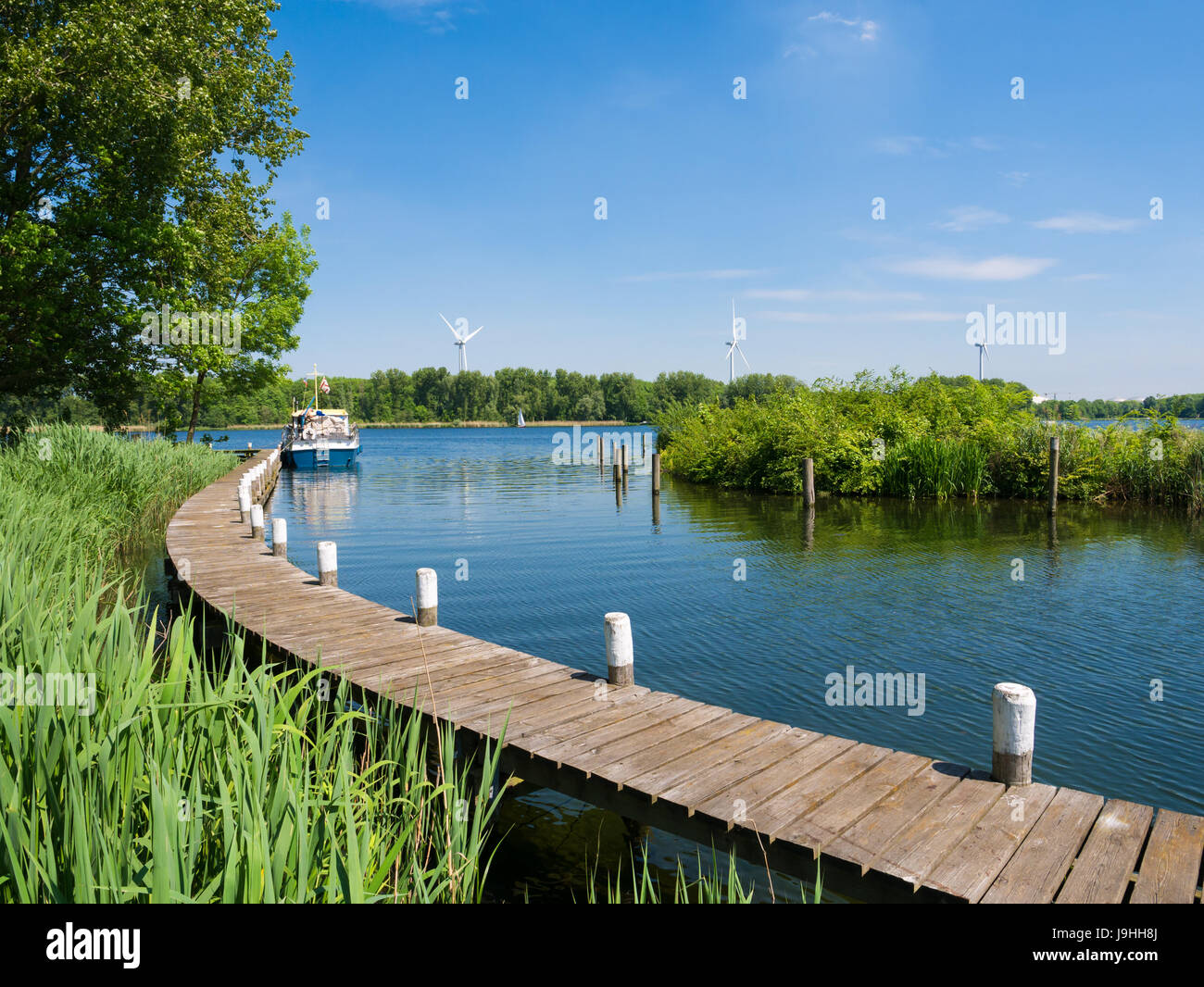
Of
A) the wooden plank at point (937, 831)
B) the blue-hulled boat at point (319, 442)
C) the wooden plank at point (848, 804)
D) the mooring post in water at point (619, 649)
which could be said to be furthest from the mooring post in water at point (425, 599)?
the blue-hulled boat at point (319, 442)

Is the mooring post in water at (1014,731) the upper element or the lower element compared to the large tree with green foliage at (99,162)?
lower

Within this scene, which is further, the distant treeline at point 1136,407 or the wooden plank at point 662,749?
the distant treeline at point 1136,407

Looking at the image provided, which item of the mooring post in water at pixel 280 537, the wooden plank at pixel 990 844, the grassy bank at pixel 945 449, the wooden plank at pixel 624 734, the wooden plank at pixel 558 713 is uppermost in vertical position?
the grassy bank at pixel 945 449

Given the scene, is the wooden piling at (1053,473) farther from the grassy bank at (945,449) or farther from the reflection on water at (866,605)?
the grassy bank at (945,449)

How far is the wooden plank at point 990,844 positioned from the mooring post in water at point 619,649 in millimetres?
2914

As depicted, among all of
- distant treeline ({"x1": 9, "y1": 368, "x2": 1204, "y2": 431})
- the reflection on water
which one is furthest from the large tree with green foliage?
distant treeline ({"x1": 9, "y1": 368, "x2": 1204, "y2": 431})

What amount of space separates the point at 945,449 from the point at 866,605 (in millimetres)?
16502

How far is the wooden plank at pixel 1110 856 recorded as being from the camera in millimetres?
3664

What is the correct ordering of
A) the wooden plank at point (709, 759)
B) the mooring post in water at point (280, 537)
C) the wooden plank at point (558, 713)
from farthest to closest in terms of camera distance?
1. the mooring post in water at point (280, 537)
2. the wooden plank at point (558, 713)
3. the wooden plank at point (709, 759)

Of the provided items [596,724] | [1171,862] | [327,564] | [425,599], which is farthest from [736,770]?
[327,564]

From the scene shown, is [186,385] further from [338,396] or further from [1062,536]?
[338,396]

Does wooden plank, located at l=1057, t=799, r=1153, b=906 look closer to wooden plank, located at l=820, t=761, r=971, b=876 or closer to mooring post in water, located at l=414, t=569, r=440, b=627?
wooden plank, located at l=820, t=761, r=971, b=876

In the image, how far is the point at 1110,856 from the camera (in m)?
→ 3.95

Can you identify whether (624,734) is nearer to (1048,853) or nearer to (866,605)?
(1048,853)
